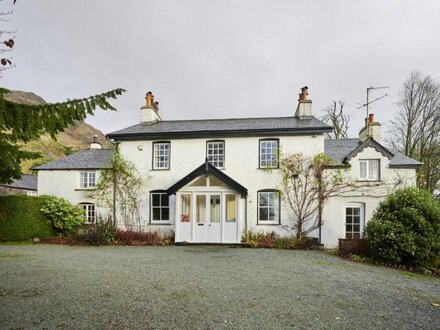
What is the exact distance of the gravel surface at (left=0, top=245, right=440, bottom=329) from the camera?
4.79 m

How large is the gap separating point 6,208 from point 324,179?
694 inches

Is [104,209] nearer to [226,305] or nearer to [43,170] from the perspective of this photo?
Result: [43,170]

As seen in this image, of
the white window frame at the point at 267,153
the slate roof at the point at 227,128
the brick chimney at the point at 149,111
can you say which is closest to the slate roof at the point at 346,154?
the slate roof at the point at 227,128

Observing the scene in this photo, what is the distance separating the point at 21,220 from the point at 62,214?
2.13 m

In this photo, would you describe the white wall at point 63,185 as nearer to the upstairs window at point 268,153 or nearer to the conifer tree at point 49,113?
the upstairs window at point 268,153

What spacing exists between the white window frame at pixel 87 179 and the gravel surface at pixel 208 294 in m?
7.05

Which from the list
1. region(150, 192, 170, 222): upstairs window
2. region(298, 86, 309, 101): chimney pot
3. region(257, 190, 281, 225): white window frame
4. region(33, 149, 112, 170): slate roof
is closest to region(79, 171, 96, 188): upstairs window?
region(33, 149, 112, 170): slate roof

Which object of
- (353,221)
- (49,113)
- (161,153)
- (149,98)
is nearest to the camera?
(49,113)

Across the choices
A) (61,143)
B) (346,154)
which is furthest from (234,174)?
(61,143)

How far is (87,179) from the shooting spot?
17125 millimetres

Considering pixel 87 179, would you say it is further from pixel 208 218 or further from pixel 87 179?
pixel 208 218

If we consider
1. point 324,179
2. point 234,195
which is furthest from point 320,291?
point 324,179

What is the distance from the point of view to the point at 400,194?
420 inches

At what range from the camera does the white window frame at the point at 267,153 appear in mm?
15008
